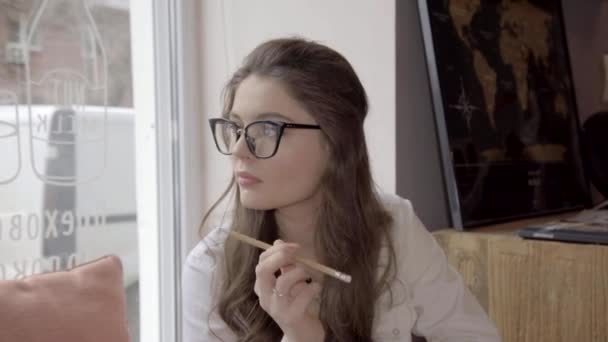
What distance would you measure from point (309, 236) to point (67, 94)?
0.67 meters

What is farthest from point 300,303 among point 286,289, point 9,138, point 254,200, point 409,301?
point 9,138

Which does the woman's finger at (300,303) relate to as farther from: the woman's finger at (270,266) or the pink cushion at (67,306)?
the pink cushion at (67,306)

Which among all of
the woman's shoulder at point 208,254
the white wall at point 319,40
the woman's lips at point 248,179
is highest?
the white wall at point 319,40

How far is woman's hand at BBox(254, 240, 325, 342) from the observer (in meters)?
0.79

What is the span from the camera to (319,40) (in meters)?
1.43

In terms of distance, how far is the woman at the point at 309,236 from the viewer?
2.85 feet

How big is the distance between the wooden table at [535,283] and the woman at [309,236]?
0.59 ft

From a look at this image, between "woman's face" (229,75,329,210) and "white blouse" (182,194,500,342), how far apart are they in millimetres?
216

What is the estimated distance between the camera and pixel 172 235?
5.32 ft

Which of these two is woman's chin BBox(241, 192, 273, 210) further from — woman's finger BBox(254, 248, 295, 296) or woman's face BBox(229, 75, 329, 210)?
woman's finger BBox(254, 248, 295, 296)

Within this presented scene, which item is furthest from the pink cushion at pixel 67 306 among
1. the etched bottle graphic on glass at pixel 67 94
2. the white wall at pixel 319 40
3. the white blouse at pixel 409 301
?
the white wall at pixel 319 40

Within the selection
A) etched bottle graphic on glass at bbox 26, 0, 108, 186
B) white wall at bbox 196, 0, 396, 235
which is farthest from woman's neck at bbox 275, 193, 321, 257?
etched bottle graphic on glass at bbox 26, 0, 108, 186

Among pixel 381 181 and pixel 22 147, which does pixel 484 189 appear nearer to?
pixel 381 181

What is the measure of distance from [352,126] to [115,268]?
454 mm
